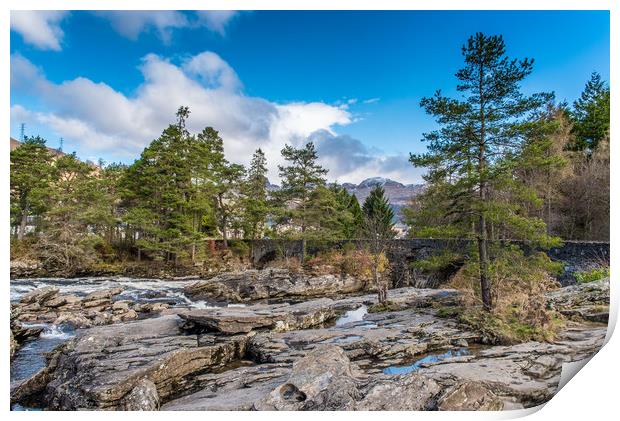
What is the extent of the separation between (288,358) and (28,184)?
672 centimetres

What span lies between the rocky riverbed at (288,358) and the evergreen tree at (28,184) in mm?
2280

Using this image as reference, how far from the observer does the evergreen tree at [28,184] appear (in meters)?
6.30

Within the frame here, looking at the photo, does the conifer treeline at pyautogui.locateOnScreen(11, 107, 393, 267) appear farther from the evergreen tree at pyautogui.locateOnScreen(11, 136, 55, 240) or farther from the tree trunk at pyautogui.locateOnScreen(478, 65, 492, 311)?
the tree trunk at pyautogui.locateOnScreen(478, 65, 492, 311)

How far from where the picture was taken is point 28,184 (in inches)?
286

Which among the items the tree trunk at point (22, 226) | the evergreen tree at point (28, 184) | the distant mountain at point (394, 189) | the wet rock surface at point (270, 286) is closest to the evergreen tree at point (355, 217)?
the wet rock surface at point (270, 286)

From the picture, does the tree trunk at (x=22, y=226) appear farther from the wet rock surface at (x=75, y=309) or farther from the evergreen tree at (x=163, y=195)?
the evergreen tree at (x=163, y=195)

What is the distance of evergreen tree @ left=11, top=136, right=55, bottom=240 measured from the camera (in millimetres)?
6305

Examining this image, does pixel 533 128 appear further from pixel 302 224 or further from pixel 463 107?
pixel 302 224

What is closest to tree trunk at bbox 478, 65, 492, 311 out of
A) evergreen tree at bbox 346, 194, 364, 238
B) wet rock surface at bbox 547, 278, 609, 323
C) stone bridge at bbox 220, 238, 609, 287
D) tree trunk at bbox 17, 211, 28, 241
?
stone bridge at bbox 220, 238, 609, 287

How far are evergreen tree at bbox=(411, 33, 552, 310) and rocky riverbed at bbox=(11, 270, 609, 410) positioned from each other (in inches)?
67.7

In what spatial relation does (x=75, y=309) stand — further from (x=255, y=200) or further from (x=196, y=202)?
(x=255, y=200)
